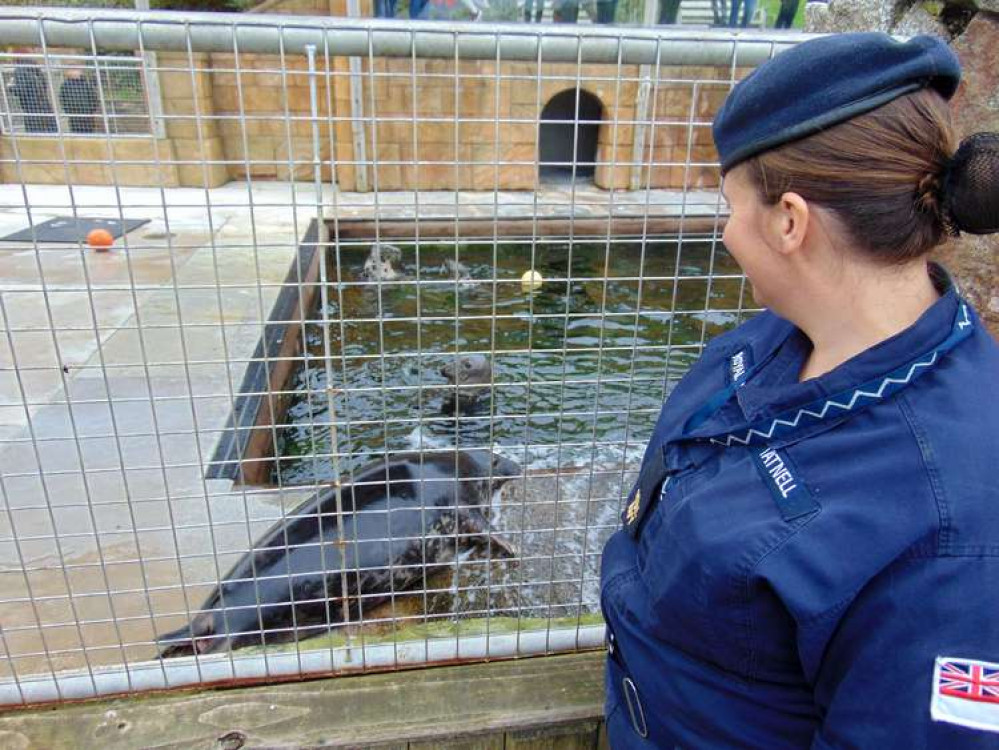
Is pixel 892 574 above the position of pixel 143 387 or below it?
above

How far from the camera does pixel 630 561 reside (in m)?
1.25

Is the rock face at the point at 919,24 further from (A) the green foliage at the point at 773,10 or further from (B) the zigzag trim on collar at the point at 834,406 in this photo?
(A) the green foliage at the point at 773,10

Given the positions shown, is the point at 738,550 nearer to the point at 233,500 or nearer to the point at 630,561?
the point at 630,561

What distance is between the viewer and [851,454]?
0.90 m

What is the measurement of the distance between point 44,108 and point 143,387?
6.87m

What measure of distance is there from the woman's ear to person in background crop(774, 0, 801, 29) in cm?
1334

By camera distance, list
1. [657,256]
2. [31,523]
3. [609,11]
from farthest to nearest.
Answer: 1. [609,11]
2. [657,256]
3. [31,523]

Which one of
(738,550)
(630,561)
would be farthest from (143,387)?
(738,550)

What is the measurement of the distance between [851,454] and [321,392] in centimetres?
99

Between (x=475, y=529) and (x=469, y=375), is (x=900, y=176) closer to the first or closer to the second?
(x=475, y=529)

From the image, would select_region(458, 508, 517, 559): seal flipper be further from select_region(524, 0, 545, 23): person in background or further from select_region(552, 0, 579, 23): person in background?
select_region(524, 0, 545, 23): person in background

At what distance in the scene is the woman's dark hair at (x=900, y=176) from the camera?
0.87 m

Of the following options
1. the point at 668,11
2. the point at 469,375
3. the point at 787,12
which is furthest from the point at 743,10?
the point at 469,375

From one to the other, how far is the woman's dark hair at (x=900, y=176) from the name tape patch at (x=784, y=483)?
0.28 meters
